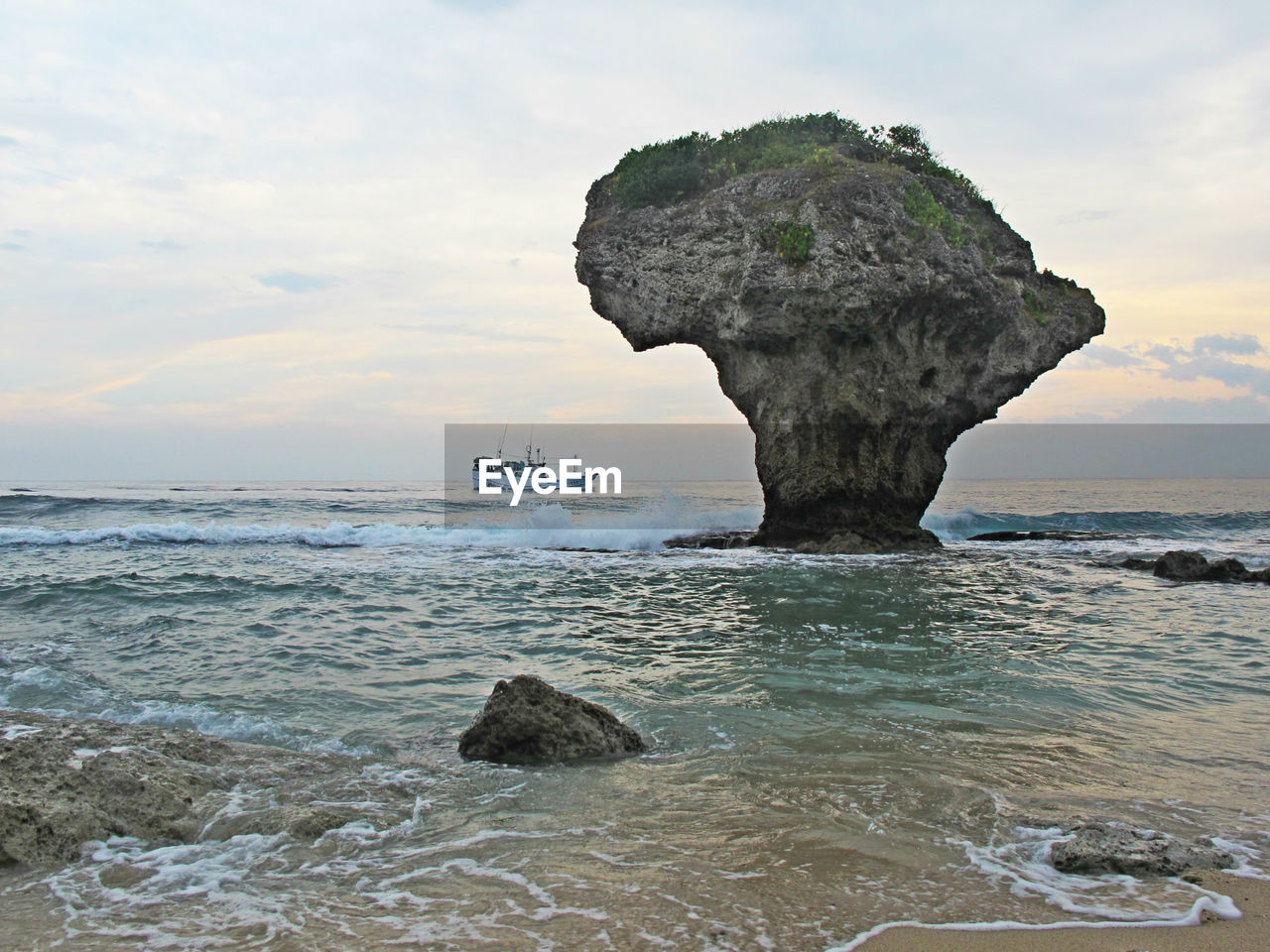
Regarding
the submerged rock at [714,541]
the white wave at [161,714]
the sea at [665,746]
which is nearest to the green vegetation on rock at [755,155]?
the submerged rock at [714,541]

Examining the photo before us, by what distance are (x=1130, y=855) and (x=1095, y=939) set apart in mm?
833

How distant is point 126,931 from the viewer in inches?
129

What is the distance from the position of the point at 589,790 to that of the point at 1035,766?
9.14ft

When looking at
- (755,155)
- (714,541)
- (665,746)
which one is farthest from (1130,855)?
(755,155)

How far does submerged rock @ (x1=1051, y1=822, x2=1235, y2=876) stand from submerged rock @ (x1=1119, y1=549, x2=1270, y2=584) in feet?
44.1

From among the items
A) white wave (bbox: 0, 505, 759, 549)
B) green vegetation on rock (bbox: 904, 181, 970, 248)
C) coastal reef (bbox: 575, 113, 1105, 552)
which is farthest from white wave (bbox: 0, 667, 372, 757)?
green vegetation on rock (bbox: 904, 181, 970, 248)

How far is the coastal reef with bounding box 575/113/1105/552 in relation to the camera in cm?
1869

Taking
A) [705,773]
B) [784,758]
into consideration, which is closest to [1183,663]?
[784,758]

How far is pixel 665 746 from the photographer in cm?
593

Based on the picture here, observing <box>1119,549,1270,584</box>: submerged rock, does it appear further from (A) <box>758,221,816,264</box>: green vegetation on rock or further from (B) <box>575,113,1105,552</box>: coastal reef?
(A) <box>758,221,816,264</box>: green vegetation on rock

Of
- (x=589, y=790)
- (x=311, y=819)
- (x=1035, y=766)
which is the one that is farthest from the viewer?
(x=1035, y=766)

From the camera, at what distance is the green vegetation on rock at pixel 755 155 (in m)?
21.0

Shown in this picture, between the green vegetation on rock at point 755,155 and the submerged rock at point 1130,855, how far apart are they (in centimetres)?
1866

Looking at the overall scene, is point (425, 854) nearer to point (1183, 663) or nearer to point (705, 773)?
point (705, 773)
